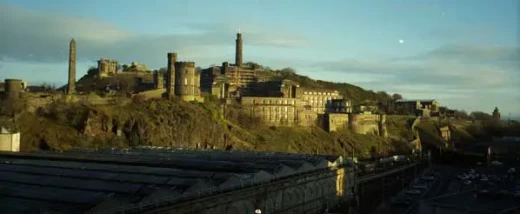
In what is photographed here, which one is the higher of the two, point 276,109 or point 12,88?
point 12,88

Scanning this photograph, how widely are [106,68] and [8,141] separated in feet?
188

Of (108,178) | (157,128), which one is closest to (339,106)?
(157,128)

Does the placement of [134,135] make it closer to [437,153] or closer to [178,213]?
[178,213]

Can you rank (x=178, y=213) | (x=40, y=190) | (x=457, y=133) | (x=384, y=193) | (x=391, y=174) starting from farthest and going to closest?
(x=457, y=133), (x=391, y=174), (x=384, y=193), (x=40, y=190), (x=178, y=213)

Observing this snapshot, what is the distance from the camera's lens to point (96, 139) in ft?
165

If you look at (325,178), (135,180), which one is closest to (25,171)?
(135,180)

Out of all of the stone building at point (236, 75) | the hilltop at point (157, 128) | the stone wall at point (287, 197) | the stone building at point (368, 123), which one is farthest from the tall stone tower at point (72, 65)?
the stone building at point (368, 123)

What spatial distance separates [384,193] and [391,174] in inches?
366

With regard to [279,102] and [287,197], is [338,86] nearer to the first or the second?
[279,102]

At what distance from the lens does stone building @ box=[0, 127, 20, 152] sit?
1447 inches

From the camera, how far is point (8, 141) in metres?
37.1

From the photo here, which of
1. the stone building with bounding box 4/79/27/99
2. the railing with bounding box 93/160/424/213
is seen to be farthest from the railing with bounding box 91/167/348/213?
the stone building with bounding box 4/79/27/99

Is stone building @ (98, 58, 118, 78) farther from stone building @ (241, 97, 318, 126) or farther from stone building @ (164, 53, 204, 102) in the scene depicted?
stone building @ (241, 97, 318, 126)

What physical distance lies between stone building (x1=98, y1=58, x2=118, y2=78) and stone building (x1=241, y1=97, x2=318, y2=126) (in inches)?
1021
